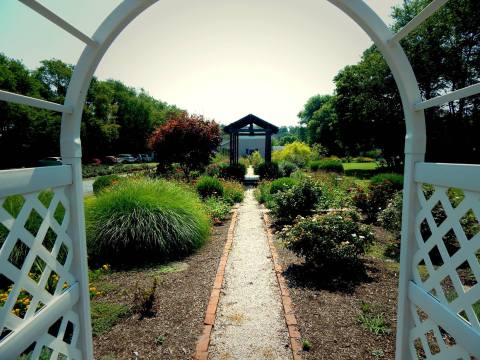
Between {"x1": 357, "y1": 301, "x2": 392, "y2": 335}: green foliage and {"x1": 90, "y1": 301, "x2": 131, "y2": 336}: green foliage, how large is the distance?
8.79 feet

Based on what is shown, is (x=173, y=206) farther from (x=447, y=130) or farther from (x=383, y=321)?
(x=447, y=130)

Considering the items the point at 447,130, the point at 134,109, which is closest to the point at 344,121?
the point at 447,130

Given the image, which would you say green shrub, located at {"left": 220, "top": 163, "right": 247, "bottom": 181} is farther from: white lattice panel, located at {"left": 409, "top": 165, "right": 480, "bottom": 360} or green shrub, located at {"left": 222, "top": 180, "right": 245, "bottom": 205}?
white lattice panel, located at {"left": 409, "top": 165, "right": 480, "bottom": 360}

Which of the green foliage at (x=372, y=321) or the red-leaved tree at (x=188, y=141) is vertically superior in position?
the red-leaved tree at (x=188, y=141)

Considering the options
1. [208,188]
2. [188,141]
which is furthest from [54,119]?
[208,188]

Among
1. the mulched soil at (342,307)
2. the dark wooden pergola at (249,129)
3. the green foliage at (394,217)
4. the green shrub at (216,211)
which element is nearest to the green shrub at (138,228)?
the mulched soil at (342,307)

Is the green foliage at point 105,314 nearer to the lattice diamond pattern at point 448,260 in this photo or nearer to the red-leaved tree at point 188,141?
the lattice diamond pattern at point 448,260

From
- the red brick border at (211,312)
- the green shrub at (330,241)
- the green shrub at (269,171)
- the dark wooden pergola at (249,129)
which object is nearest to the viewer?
the red brick border at (211,312)

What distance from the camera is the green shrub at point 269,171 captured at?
53.3 feet

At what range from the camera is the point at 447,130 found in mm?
19375

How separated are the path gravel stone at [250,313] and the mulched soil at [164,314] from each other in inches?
10.1

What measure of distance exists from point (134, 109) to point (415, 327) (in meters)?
51.8

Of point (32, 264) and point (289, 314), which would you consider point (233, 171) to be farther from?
point (32, 264)

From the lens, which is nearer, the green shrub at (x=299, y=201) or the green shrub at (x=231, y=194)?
the green shrub at (x=299, y=201)
